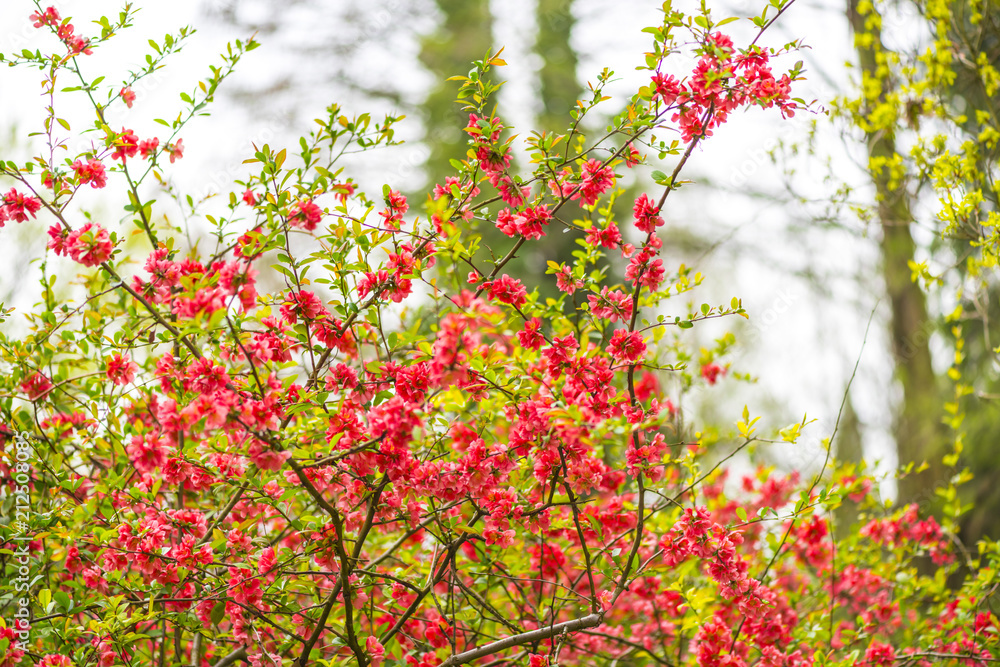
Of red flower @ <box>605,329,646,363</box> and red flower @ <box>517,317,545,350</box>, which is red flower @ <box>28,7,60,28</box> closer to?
red flower @ <box>517,317,545,350</box>

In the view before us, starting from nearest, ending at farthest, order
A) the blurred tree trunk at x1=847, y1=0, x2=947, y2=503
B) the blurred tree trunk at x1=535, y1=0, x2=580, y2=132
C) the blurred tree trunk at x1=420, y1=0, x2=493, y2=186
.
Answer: the blurred tree trunk at x1=847, y1=0, x2=947, y2=503, the blurred tree trunk at x1=420, y1=0, x2=493, y2=186, the blurred tree trunk at x1=535, y1=0, x2=580, y2=132

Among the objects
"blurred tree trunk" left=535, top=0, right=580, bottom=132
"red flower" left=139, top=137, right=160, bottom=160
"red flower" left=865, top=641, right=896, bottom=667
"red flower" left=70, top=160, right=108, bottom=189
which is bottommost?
"red flower" left=865, top=641, right=896, bottom=667

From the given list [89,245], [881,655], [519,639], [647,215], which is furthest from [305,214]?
[881,655]

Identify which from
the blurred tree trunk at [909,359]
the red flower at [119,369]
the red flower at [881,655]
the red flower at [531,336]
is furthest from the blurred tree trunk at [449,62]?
the red flower at [881,655]

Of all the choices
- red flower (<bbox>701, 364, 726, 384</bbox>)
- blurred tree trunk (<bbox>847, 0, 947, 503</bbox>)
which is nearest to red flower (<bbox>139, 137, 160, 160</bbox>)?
red flower (<bbox>701, 364, 726, 384</bbox>)

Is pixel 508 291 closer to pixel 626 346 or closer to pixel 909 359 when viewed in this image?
pixel 626 346

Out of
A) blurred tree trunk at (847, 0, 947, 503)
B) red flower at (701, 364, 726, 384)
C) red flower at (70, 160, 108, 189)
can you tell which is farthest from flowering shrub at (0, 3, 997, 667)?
blurred tree trunk at (847, 0, 947, 503)

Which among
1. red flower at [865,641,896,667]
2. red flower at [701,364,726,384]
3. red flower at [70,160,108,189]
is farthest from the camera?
red flower at [701,364,726,384]

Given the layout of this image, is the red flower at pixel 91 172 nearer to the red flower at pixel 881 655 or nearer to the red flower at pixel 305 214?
the red flower at pixel 305 214

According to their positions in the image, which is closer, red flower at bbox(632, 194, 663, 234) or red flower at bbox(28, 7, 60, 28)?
red flower at bbox(632, 194, 663, 234)

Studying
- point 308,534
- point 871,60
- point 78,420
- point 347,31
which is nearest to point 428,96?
point 347,31

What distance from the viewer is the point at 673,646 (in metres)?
2.78

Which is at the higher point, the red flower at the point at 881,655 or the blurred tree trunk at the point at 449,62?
the blurred tree trunk at the point at 449,62

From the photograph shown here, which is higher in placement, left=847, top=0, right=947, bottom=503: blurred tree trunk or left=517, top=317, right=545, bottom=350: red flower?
left=847, top=0, right=947, bottom=503: blurred tree trunk
